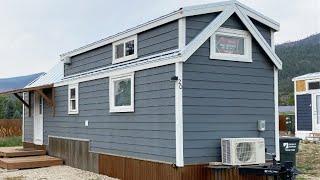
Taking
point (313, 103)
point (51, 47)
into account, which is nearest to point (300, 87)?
point (313, 103)

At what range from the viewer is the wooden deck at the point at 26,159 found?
13.3 m

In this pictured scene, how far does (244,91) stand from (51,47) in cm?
1619

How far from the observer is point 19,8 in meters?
17.2

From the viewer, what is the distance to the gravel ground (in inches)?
448

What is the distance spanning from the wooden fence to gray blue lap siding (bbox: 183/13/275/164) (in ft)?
62.8

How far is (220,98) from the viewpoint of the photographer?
29.2ft

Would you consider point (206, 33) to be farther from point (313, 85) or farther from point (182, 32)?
point (313, 85)

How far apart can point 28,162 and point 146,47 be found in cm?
580

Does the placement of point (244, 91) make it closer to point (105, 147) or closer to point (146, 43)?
point (146, 43)

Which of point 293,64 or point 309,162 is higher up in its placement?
point 293,64

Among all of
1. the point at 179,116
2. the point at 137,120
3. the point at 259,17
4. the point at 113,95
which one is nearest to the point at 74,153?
the point at 113,95

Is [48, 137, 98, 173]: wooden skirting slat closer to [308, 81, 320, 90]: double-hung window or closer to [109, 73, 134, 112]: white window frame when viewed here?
[109, 73, 134, 112]: white window frame

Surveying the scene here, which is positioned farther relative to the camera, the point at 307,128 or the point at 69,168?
the point at 307,128

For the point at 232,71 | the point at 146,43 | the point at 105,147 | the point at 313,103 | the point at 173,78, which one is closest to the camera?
the point at 173,78
